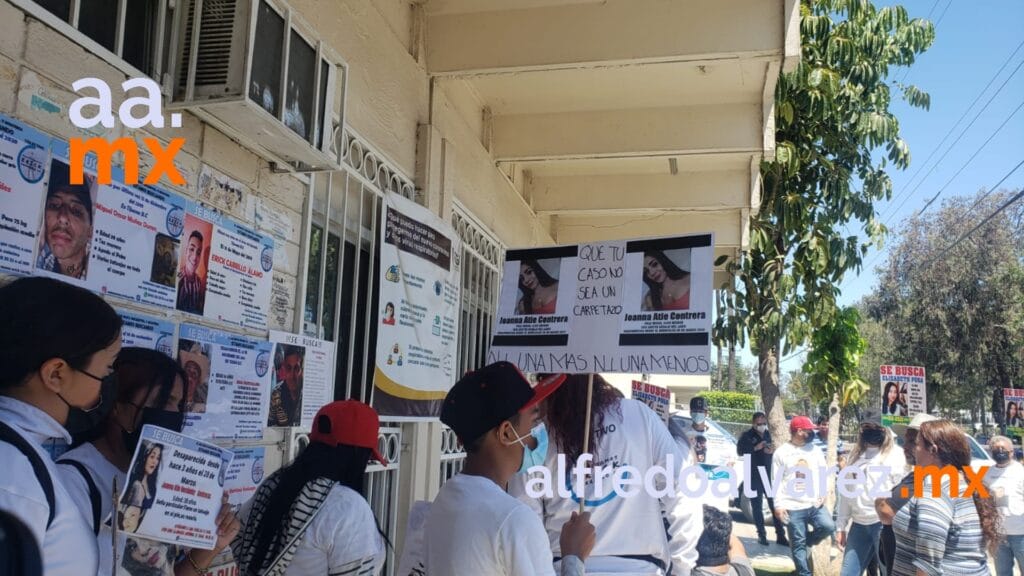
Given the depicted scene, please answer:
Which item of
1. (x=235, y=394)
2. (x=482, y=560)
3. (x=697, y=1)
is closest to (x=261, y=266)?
(x=235, y=394)

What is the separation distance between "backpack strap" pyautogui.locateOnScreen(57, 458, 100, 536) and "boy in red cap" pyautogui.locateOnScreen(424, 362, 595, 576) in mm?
781

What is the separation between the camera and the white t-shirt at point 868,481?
7.11m

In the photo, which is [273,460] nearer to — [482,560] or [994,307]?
[482,560]

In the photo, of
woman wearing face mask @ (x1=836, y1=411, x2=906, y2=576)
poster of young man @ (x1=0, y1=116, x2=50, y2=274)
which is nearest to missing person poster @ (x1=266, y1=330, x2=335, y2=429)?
poster of young man @ (x1=0, y1=116, x2=50, y2=274)

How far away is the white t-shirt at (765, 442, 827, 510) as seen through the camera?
8672mm

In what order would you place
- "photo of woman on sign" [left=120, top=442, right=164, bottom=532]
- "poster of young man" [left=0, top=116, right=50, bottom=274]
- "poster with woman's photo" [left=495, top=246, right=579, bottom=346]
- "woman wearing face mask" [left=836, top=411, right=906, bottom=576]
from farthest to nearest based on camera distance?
"woman wearing face mask" [left=836, top=411, right=906, bottom=576] → "poster with woman's photo" [left=495, top=246, right=579, bottom=346] → "poster of young man" [left=0, top=116, right=50, bottom=274] → "photo of woman on sign" [left=120, top=442, right=164, bottom=532]

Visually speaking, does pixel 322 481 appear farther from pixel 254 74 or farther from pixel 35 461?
pixel 254 74

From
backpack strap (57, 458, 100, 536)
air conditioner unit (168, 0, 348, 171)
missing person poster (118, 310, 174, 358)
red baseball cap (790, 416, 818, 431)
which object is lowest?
red baseball cap (790, 416, 818, 431)

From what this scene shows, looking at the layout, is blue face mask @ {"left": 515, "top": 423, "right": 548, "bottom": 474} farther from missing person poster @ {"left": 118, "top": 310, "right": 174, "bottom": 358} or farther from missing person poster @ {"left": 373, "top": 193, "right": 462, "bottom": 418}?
missing person poster @ {"left": 373, "top": 193, "right": 462, "bottom": 418}

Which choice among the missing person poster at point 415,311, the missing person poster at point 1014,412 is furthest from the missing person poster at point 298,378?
the missing person poster at point 1014,412

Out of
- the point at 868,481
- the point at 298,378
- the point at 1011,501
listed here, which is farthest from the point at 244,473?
the point at 1011,501

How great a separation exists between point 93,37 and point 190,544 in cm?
176

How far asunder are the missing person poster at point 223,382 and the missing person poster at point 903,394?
8.35 meters

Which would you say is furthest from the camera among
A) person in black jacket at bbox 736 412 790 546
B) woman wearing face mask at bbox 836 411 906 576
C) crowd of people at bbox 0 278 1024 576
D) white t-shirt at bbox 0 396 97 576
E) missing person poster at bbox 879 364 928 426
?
person in black jacket at bbox 736 412 790 546
